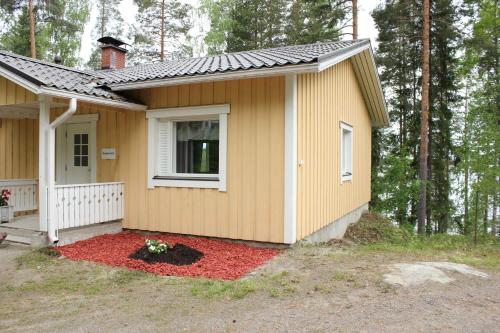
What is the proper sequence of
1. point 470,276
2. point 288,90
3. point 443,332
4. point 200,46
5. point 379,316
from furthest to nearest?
point 200,46 < point 288,90 < point 470,276 < point 379,316 < point 443,332

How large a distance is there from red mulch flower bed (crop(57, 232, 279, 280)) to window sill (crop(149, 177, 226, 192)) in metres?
0.96

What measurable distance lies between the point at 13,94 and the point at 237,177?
13.2 feet

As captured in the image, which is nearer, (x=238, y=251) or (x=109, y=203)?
(x=238, y=251)

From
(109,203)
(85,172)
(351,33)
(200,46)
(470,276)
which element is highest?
(200,46)

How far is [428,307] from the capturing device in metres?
3.83

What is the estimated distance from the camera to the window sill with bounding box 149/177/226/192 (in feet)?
22.5

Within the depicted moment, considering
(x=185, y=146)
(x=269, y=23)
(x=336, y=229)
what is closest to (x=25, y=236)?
(x=185, y=146)

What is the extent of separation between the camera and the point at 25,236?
6.63m

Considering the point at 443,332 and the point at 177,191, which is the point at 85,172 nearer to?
the point at 177,191

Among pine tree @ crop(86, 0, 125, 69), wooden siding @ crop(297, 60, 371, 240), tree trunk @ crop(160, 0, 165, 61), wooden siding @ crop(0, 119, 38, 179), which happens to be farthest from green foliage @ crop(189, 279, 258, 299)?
pine tree @ crop(86, 0, 125, 69)

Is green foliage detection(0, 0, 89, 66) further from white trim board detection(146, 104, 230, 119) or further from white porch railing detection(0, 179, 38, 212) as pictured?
white trim board detection(146, 104, 230, 119)

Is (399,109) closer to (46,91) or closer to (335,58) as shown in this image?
(335,58)

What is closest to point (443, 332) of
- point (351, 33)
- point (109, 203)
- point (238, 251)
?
point (238, 251)

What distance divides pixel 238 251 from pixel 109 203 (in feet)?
9.29
